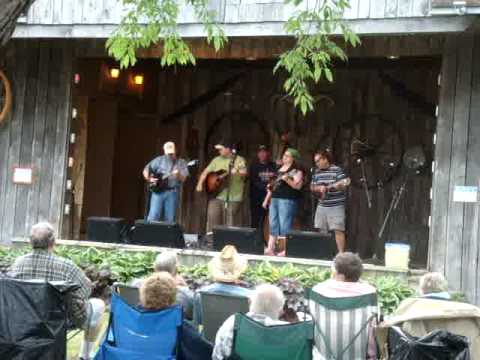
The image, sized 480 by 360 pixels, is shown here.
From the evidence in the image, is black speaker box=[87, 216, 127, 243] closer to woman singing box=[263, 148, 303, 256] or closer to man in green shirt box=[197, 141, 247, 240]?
man in green shirt box=[197, 141, 247, 240]

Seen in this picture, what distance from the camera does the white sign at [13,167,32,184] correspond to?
10531 mm

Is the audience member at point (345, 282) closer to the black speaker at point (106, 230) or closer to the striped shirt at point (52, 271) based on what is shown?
the striped shirt at point (52, 271)

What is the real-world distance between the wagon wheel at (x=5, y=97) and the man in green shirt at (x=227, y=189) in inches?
102

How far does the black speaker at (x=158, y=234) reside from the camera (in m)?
9.78

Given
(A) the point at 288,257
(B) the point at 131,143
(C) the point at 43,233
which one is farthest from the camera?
(B) the point at 131,143

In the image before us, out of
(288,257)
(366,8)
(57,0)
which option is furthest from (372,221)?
(57,0)

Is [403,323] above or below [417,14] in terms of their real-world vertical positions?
below

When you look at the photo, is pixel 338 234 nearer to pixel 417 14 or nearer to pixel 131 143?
pixel 417 14

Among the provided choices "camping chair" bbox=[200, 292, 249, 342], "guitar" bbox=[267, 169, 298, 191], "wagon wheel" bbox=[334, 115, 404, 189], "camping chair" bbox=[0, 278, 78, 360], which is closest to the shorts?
"guitar" bbox=[267, 169, 298, 191]

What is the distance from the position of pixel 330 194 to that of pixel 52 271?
545cm

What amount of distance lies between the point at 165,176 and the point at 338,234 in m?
2.26

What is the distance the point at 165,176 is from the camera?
418 inches

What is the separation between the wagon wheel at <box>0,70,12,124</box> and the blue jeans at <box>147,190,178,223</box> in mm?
2088

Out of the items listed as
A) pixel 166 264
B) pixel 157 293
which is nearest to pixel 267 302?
pixel 157 293
